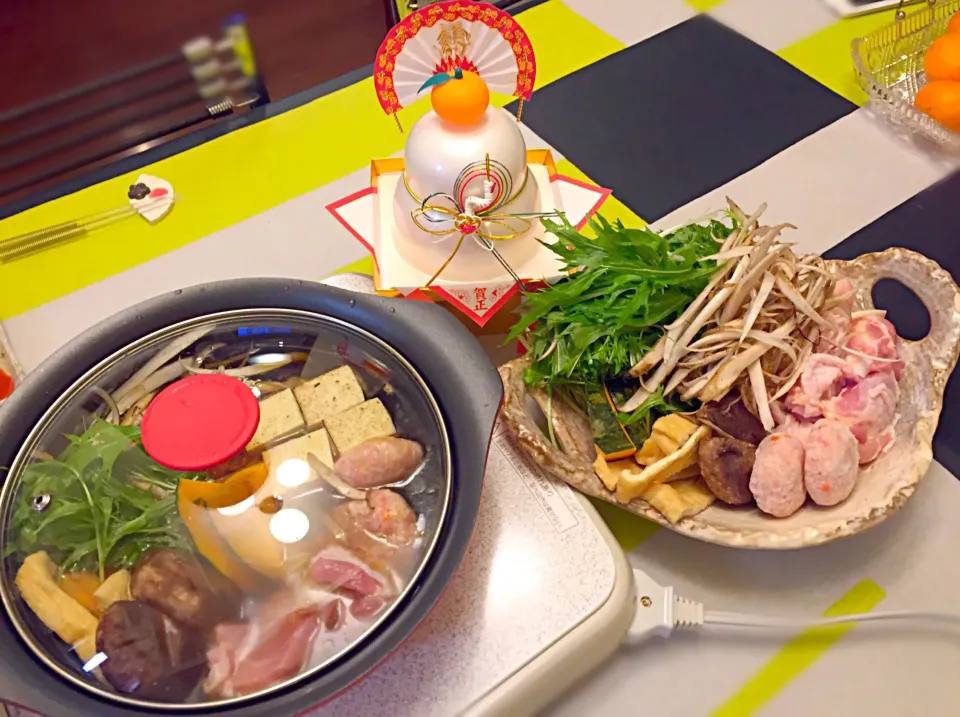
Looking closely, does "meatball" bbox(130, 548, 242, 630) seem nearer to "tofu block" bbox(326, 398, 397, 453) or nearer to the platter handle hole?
"tofu block" bbox(326, 398, 397, 453)

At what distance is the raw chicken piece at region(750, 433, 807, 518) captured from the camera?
0.73 m

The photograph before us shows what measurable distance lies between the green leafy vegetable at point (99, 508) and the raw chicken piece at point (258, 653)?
0.09m

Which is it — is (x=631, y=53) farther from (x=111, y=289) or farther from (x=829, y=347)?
(x=111, y=289)

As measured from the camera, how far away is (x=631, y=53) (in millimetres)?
1342

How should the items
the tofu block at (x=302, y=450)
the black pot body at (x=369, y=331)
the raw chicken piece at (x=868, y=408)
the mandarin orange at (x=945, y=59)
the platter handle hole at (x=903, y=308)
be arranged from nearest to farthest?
1. the black pot body at (x=369, y=331)
2. the tofu block at (x=302, y=450)
3. the raw chicken piece at (x=868, y=408)
4. the platter handle hole at (x=903, y=308)
5. the mandarin orange at (x=945, y=59)

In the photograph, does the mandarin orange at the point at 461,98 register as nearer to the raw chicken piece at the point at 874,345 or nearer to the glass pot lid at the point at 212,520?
the glass pot lid at the point at 212,520

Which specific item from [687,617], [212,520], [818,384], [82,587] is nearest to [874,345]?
[818,384]

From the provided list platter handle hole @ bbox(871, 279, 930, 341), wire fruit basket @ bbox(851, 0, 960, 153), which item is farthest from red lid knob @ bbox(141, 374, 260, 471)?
wire fruit basket @ bbox(851, 0, 960, 153)

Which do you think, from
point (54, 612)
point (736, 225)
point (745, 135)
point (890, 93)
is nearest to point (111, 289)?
point (54, 612)

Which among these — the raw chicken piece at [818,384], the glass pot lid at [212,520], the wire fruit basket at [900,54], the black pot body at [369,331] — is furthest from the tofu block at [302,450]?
the wire fruit basket at [900,54]

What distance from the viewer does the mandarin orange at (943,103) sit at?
1139 millimetres

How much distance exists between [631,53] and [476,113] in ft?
2.19

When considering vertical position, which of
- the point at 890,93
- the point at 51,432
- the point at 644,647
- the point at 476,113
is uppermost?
the point at 476,113

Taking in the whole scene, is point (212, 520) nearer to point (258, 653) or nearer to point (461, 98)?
point (258, 653)
